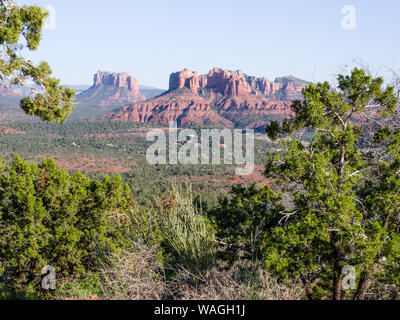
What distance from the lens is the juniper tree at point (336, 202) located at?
4004 mm

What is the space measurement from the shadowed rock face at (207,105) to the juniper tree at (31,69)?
329ft

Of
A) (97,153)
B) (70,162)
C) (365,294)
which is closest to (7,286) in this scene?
(365,294)

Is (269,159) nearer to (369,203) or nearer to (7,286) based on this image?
(369,203)

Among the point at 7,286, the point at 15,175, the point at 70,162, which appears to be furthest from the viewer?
the point at 70,162

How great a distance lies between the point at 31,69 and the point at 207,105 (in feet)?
423

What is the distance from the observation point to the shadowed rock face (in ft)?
387

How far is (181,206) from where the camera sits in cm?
474

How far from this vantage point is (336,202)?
13.6ft

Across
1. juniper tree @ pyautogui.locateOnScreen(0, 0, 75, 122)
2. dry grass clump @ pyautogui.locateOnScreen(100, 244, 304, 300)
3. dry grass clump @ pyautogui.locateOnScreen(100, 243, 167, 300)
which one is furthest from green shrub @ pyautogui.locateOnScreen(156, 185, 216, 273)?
juniper tree @ pyautogui.locateOnScreen(0, 0, 75, 122)

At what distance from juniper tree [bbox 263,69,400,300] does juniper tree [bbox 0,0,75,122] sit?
337 centimetres

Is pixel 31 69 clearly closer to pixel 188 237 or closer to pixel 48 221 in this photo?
pixel 188 237

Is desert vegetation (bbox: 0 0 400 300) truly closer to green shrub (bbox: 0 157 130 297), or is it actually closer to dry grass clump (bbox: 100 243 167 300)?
dry grass clump (bbox: 100 243 167 300)

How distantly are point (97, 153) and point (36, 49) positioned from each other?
6588 cm

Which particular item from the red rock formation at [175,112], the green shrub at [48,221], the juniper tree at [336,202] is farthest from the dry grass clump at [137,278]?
the red rock formation at [175,112]
